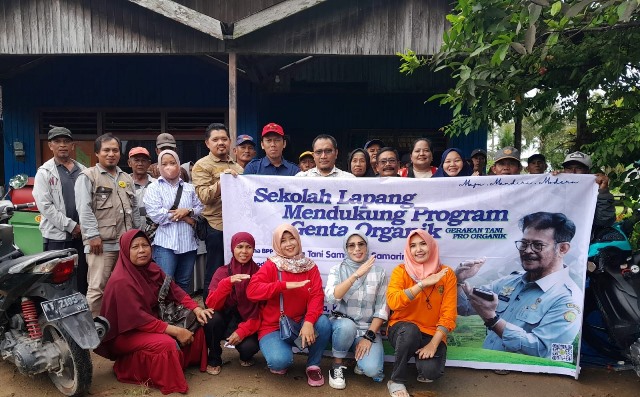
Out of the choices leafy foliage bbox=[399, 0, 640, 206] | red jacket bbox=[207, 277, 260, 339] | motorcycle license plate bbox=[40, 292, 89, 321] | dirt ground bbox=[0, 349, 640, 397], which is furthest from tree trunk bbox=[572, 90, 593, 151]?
motorcycle license plate bbox=[40, 292, 89, 321]

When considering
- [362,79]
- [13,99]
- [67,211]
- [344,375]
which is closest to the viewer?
[344,375]

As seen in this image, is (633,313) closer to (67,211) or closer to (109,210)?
(109,210)

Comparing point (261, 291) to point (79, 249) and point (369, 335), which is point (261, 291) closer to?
point (369, 335)

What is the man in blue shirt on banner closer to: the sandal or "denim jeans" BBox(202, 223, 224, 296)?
"denim jeans" BBox(202, 223, 224, 296)

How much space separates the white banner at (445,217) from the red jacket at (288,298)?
1.33 feet

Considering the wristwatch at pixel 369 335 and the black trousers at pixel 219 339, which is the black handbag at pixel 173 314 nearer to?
the black trousers at pixel 219 339

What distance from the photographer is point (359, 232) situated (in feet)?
12.1

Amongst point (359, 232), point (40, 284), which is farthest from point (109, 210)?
point (359, 232)

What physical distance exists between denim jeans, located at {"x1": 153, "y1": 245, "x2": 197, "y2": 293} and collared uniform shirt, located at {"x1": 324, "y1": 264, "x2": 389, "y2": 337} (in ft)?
4.45

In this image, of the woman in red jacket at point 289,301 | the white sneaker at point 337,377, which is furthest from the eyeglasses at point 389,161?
the white sneaker at point 337,377

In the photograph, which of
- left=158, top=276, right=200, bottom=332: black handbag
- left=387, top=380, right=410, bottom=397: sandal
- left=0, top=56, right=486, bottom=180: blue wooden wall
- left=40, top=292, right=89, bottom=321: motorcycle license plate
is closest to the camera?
left=40, top=292, right=89, bottom=321: motorcycle license plate

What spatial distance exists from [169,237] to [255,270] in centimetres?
92

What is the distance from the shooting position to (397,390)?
3.29 meters

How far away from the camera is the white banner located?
3.61m
